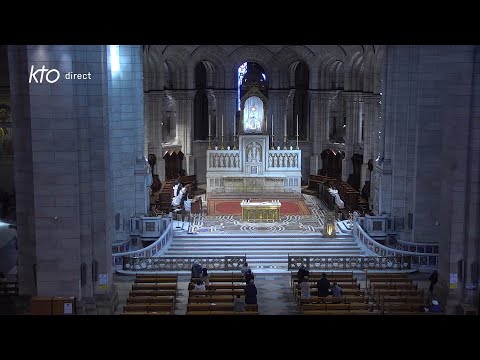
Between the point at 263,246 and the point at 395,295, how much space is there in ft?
27.4

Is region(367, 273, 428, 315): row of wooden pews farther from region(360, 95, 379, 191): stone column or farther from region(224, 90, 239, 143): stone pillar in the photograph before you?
region(224, 90, 239, 143): stone pillar

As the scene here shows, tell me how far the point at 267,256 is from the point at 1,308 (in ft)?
38.8

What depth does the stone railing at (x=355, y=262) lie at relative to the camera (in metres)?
29.0

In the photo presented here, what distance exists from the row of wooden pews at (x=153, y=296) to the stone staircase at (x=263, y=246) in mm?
4473

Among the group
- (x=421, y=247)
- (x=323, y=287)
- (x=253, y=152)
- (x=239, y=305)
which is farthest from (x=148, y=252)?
(x=253, y=152)

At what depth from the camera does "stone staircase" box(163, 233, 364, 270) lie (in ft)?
102

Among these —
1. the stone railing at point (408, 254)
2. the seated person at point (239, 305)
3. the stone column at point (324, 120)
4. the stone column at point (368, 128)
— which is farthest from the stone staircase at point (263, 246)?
the stone column at point (324, 120)

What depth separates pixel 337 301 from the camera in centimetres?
2359

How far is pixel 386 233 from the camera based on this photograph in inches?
1277

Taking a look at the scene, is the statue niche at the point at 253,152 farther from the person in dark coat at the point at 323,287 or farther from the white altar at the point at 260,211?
the person in dark coat at the point at 323,287

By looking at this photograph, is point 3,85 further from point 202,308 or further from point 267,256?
point 202,308

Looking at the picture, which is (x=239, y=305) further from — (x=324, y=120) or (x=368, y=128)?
(x=324, y=120)
